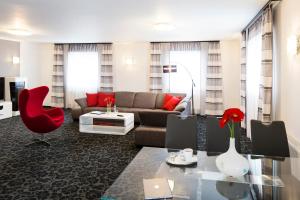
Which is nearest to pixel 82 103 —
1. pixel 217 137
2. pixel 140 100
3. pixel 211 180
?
pixel 140 100

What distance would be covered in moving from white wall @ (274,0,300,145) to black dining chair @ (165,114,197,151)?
1423mm

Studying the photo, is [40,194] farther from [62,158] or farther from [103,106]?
[103,106]

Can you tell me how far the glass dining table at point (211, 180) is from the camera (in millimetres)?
1791

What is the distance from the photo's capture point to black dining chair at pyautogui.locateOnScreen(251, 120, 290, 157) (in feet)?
8.85

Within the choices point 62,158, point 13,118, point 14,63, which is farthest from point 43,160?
point 14,63

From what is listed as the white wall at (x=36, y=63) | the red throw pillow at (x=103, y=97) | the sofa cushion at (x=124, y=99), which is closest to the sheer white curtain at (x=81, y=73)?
the white wall at (x=36, y=63)

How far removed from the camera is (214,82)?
8.38 meters

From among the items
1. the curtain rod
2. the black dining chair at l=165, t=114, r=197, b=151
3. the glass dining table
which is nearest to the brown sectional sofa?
the curtain rod

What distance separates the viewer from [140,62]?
9016 millimetres

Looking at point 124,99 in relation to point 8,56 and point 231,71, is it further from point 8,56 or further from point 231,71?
point 8,56

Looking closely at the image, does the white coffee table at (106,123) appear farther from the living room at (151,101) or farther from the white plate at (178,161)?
the white plate at (178,161)

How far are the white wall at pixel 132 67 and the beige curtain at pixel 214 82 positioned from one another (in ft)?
6.89

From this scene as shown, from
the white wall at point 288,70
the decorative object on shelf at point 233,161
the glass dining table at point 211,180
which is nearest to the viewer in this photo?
the glass dining table at point 211,180

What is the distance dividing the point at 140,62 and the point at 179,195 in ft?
24.7
